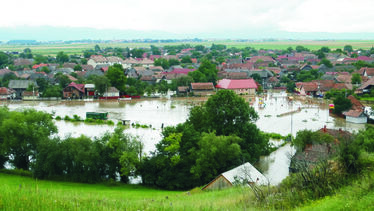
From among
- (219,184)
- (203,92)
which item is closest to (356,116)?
(219,184)

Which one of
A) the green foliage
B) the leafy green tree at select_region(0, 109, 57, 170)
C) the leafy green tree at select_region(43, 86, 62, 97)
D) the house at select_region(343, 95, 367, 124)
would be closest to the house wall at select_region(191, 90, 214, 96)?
the leafy green tree at select_region(43, 86, 62, 97)

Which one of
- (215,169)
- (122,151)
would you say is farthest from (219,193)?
(122,151)

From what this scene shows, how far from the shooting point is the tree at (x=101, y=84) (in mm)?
37062

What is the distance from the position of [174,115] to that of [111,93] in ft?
34.8

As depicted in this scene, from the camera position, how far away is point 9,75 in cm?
4319

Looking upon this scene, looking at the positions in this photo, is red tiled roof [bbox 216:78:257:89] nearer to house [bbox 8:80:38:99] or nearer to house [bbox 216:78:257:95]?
house [bbox 216:78:257:95]

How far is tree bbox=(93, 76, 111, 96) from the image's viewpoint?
1459 inches

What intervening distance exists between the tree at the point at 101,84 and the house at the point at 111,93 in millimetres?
311

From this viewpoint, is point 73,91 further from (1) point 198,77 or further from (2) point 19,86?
(1) point 198,77

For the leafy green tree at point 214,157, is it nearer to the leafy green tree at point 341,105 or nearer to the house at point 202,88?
the leafy green tree at point 341,105

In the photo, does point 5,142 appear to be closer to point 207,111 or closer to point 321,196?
point 207,111

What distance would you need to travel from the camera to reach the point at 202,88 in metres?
40.3

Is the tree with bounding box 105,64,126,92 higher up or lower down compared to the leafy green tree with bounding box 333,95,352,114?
higher up

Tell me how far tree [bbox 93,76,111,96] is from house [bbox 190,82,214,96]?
27.3 feet
